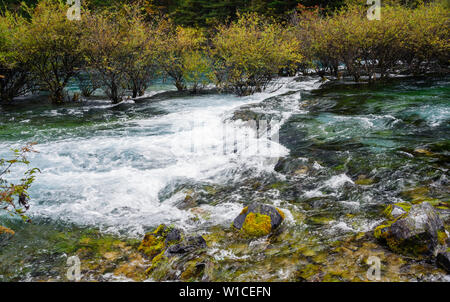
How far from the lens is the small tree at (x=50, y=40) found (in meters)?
16.3

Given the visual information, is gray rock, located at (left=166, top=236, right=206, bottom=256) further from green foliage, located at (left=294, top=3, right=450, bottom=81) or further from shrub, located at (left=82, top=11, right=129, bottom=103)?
green foliage, located at (left=294, top=3, right=450, bottom=81)

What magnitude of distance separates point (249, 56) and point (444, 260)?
16339 millimetres

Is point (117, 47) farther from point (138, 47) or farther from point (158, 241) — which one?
point (158, 241)

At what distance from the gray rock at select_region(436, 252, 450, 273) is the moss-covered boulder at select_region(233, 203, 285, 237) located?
2.51 meters

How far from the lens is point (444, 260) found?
3836 mm

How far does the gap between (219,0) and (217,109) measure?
41.0 m

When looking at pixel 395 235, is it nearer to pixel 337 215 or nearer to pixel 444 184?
pixel 337 215

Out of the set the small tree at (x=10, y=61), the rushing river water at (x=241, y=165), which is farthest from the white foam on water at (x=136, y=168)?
the small tree at (x=10, y=61)

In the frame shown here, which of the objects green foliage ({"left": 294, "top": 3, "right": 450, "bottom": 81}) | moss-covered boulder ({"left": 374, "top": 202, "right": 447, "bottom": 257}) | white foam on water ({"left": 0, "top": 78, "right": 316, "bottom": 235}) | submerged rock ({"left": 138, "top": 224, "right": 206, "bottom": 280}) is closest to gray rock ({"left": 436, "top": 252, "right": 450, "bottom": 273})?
moss-covered boulder ({"left": 374, "top": 202, "right": 447, "bottom": 257})

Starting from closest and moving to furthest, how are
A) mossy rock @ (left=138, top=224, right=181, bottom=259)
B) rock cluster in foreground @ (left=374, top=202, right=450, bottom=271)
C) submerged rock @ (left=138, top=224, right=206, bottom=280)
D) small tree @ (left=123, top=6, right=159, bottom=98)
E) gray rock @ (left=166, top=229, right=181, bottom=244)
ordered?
1. rock cluster in foreground @ (left=374, top=202, right=450, bottom=271)
2. submerged rock @ (left=138, top=224, right=206, bottom=280)
3. mossy rock @ (left=138, top=224, right=181, bottom=259)
4. gray rock @ (left=166, top=229, right=181, bottom=244)
5. small tree @ (left=123, top=6, right=159, bottom=98)

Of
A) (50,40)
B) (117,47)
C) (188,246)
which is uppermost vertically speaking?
(50,40)

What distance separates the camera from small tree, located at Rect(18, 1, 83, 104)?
1628 centimetres

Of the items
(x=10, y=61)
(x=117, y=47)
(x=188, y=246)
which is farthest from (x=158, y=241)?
(x=10, y=61)
